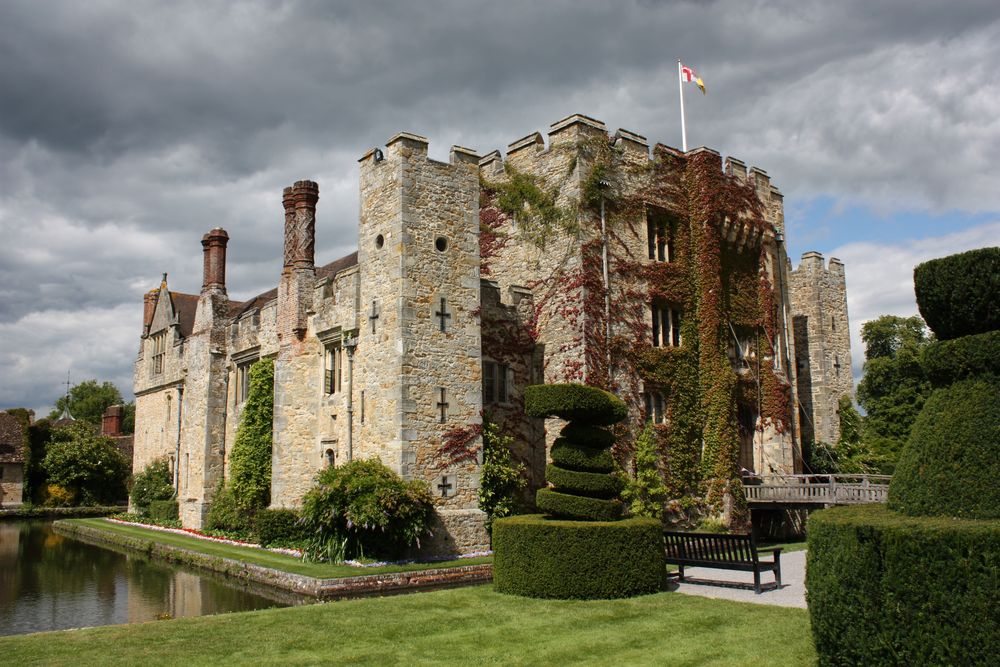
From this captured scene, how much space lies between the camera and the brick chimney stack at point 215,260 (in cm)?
3102

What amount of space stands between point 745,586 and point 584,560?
10.2 ft

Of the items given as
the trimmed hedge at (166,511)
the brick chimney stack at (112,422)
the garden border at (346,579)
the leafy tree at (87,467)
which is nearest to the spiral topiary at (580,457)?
the garden border at (346,579)

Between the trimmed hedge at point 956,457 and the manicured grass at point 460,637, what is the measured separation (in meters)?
2.59

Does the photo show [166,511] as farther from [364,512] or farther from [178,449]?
[364,512]

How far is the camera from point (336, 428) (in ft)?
73.7

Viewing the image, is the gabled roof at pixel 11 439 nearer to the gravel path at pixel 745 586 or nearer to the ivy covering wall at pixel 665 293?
the ivy covering wall at pixel 665 293

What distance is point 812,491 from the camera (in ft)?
78.3

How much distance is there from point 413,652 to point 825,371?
91.0 ft

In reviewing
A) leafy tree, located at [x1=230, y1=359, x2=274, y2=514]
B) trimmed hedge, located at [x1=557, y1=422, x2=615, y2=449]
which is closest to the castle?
leafy tree, located at [x1=230, y1=359, x2=274, y2=514]

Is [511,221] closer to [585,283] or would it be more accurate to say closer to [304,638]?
[585,283]

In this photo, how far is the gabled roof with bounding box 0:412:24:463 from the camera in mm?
47844

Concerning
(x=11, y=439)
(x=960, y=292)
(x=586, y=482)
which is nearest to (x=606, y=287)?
(x=586, y=482)

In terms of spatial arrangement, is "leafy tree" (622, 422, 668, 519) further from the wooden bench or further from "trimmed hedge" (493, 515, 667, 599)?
"trimmed hedge" (493, 515, 667, 599)

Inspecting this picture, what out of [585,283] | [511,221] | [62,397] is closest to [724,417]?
[585,283]
